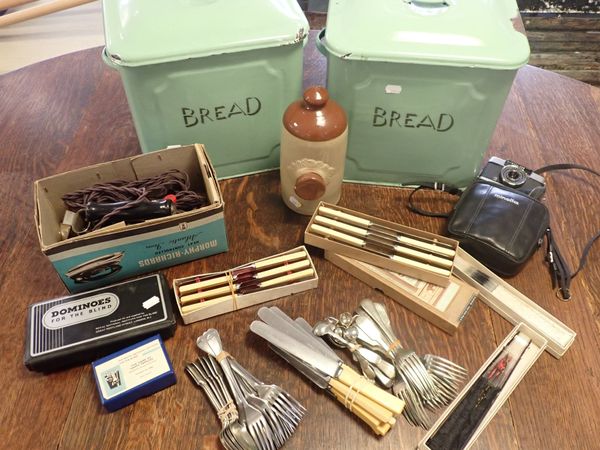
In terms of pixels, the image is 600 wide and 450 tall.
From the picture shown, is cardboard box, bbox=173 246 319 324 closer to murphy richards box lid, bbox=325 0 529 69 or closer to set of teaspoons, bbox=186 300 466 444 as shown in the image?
set of teaspoons, bbox=186 300 466 444

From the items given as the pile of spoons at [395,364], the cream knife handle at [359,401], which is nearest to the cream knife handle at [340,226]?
the pile of spoons at [395,364]

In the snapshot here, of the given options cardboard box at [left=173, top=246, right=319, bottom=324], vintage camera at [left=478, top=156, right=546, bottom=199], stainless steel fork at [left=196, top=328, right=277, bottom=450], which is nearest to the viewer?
stainless steel fork at [left=196, top=328, right=277, bottom=450]

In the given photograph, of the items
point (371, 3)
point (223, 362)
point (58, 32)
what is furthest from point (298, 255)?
point (58, 32)

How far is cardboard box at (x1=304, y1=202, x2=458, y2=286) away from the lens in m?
0.67

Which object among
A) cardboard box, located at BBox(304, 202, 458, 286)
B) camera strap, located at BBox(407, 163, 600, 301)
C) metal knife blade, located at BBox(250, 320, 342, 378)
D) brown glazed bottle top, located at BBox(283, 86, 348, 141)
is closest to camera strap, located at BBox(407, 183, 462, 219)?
camera strap, located at BBox(407, 163, 600, 301)

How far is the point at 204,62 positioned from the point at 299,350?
0.43m

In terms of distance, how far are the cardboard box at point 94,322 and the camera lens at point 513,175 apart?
0.56 metres

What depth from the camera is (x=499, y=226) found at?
682 millimetres

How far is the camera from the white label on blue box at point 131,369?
1.84ft

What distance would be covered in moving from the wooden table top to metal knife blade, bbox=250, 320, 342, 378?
0.10 feet

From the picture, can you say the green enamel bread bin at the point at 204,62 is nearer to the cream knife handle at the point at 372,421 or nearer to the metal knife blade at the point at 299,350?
the metal knife blade at the point at 299,350

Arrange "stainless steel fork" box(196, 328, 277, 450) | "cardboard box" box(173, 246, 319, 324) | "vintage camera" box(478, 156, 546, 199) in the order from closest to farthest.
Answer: "stainless steel fork" box(196, 328, 277, 450)
"cardboard box" box(173, 246, 319, 324)
"vintage camera" box(478, 156, 546, 199)

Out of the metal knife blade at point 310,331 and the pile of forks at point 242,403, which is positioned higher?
the metal knife blade at point 310,331

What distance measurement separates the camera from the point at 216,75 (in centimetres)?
71
